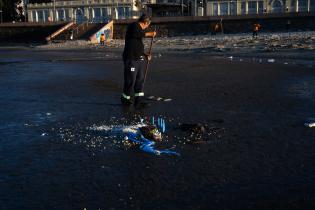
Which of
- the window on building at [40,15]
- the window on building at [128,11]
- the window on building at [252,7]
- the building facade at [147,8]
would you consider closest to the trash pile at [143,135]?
the building facade at [147,8]

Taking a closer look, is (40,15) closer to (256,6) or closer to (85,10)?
(85,10)

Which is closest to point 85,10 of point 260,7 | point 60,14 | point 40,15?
point 60,14

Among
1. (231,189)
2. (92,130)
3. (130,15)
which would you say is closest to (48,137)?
(92,130)

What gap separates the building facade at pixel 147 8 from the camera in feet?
236

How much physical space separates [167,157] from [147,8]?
81.1 m

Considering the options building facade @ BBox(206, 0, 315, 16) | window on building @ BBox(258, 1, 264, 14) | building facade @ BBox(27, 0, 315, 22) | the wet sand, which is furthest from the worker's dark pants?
window on building @ BBox(258, 1, 264, 14)

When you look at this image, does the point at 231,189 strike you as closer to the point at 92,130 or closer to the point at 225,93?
the point at 92,130

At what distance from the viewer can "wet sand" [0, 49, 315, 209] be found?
401cm

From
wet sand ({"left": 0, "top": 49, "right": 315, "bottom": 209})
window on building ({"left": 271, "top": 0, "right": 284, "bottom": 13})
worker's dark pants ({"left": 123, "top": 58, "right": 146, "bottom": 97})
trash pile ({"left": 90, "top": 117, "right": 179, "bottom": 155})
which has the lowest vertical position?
wet sand ({"left": 0, "top": 49, "right": 315, "bottom": 209})

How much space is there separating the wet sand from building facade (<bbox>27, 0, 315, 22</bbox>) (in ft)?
214

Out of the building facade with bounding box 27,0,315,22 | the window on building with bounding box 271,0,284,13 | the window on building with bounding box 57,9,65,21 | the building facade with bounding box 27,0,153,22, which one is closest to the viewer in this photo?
the window on building with bounding box 271,0,284,13

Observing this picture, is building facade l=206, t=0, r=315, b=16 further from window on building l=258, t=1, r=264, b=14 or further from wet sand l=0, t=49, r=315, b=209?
wet sand l=0, t=49, r=315, b=209

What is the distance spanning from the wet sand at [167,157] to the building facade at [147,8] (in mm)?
65208

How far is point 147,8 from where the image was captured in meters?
84.2
